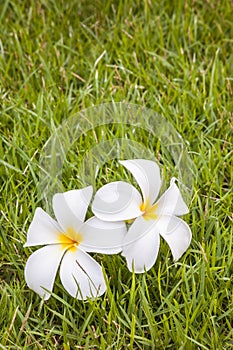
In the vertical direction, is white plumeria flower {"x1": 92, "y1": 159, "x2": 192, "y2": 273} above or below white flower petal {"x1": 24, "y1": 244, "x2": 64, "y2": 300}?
above

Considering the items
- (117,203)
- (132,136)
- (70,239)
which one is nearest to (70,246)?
(70,239)

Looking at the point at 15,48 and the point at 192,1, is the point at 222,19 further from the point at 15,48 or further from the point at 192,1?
the point at 15,48

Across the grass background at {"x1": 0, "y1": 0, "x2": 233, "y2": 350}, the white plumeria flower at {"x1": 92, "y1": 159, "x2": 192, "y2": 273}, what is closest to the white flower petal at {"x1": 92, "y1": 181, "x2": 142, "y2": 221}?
the white plumeria flower at {"x1": 92, "y1": 159, "x2": 192, "y2": 273}

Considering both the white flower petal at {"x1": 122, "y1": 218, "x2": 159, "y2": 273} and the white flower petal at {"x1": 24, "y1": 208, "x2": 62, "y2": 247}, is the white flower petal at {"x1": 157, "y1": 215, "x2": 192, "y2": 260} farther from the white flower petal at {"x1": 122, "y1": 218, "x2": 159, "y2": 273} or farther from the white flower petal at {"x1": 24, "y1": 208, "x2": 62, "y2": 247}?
the white flower petal at {"x1": 24, "y1": 208, "x2": 62, "y2": 247}

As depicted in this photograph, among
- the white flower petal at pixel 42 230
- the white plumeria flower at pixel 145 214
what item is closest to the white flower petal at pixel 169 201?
the white plumeria flower at pixel 145 214

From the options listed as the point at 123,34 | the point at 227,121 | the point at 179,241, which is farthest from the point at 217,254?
the point at 123,34

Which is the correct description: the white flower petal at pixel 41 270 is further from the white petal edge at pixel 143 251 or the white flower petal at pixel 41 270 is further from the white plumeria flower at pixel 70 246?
the white petal edge at pixel 143 251
